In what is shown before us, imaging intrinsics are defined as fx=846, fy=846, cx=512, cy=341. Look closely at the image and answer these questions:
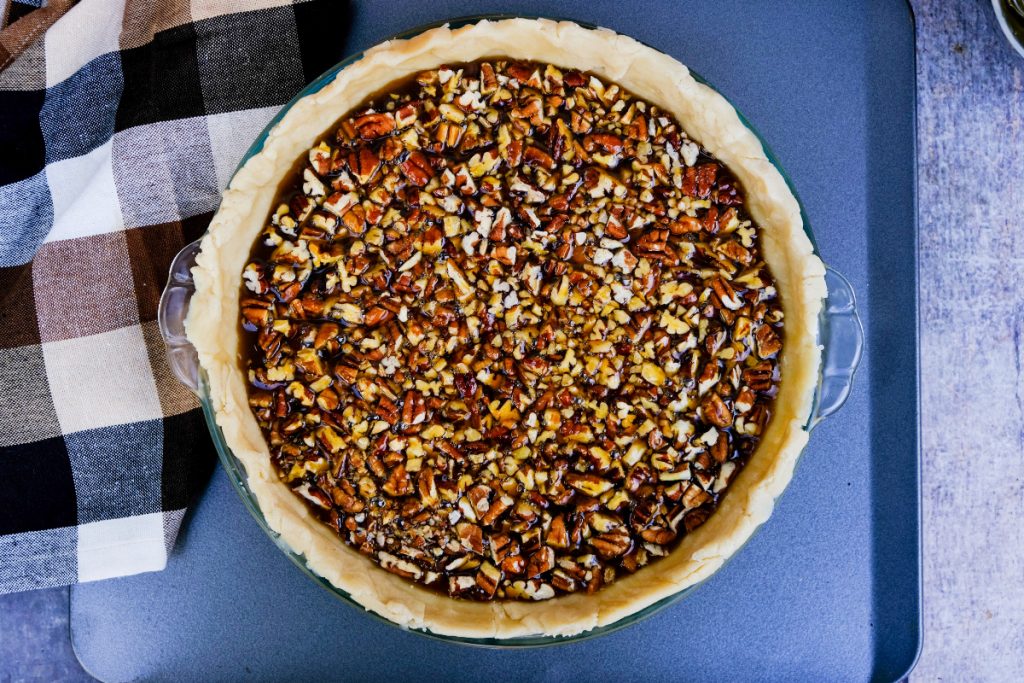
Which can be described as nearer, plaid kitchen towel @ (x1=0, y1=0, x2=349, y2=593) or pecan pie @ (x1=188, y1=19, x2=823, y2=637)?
pecan pie @ (x1=188, y1=19, x2=823, y2=637)

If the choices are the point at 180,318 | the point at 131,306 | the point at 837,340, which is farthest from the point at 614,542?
the point at 131,306

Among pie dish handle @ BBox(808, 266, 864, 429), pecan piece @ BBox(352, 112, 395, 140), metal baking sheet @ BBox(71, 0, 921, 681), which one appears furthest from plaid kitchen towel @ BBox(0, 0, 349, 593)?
pie dish handle @ BBox(808, 266, 864, 429)

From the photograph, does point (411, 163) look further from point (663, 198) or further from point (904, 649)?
point (904, 649)

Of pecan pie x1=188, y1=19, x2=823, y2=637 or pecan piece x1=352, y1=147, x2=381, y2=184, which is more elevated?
pecan piece x1=352, y1=147, x2=381, y2=184

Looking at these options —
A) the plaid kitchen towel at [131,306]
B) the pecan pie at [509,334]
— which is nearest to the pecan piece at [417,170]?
the pecan pie at [509,334]

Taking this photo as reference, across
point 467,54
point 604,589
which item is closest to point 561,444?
point 604,589

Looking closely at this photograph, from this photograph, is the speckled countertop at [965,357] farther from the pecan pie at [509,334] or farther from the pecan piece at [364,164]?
the pecan piece at [364,164]

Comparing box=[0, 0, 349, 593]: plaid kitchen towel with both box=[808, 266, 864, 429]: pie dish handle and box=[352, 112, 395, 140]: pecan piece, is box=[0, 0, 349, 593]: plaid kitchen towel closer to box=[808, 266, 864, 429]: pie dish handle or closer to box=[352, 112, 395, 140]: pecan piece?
box=[352, 112, 395, 140]: pecan piece
